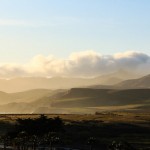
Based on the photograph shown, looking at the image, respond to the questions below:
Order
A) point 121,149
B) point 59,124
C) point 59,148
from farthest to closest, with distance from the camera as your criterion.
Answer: point 59,148 → point 59,124 → point 121,149

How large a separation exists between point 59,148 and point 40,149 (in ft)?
36.8

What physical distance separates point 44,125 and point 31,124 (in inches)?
182

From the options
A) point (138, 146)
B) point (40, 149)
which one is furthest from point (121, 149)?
point (138, 146)

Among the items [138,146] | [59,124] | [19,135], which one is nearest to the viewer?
[19,135]

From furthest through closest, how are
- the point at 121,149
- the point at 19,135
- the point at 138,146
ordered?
the point at 138,146 → the point at 19,135 → the point at 121,149

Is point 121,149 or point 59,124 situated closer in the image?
point 121,149

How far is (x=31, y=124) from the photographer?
160 metres

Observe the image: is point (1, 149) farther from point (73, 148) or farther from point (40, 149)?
point (73, 148)

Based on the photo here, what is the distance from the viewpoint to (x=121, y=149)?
128250 mm

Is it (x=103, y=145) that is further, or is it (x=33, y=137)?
(x=103, y=145)

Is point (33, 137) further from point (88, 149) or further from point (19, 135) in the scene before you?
point (88, 149)

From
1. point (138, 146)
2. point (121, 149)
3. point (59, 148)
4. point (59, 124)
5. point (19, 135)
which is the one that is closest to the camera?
point (121, 149)

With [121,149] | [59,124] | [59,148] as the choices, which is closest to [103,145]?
[59,148]

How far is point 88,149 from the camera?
181 meters
